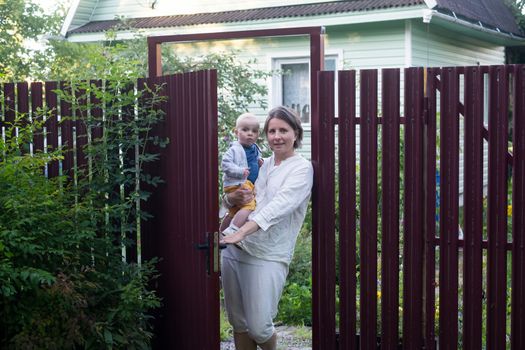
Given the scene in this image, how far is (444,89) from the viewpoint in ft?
16.5

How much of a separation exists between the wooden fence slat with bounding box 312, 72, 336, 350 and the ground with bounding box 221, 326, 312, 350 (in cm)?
69

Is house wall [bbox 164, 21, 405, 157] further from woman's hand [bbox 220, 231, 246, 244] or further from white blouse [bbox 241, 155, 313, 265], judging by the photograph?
woman's hand [bbox 220, 231, 246, 244]

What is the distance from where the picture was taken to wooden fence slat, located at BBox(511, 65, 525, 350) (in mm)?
4781

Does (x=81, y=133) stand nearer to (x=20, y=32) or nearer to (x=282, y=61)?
(x=282, y=61)

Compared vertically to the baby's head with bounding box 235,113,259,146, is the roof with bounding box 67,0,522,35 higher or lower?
higher

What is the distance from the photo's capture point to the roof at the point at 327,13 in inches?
519

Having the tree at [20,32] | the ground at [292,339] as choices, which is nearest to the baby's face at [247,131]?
the ground at [292,339]

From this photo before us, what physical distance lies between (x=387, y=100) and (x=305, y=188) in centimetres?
82

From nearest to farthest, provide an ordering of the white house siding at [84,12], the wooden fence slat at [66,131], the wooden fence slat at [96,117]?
the wooden fence slat at [96,117], the wooden fence slat at [66,131], the white house siding at [84,12]

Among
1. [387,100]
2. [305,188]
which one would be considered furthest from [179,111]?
[387,100]

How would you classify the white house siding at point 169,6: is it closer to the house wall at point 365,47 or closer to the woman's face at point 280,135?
the house wall at point 365,47

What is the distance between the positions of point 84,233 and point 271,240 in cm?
125

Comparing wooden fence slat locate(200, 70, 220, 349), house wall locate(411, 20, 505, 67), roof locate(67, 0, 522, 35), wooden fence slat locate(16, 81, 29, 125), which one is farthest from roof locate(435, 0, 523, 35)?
wooden fence slat locate(200, 70, 220, 349)

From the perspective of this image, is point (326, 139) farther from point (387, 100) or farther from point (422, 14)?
point (422, 14)
